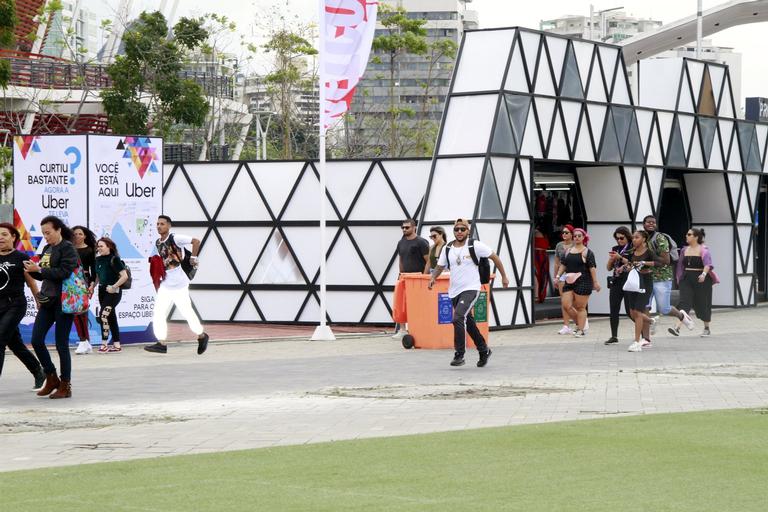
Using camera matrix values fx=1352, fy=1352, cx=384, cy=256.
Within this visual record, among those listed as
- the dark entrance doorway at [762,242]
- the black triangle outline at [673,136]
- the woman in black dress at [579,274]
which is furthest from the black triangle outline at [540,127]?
the dark entrance doorway at [762,242]

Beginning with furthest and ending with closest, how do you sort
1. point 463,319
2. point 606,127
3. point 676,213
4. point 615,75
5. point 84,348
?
1. point 676,213
2. point 615,75
3. point 606,127
4. point 84,348
5. point 463,319

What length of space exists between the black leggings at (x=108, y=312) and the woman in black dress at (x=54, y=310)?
19.5 feet

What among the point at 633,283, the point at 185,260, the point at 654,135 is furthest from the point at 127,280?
the point at 654,135

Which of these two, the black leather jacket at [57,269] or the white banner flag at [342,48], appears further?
the white banner flag at [342,48]

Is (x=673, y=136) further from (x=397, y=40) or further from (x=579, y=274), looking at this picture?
(x=397, y=40)

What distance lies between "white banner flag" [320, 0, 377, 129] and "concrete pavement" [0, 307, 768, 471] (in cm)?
442

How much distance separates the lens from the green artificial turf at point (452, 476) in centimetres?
731

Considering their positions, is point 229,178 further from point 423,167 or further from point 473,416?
point 473,416

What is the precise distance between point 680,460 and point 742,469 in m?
0.49

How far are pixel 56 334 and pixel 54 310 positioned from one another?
0.80ft

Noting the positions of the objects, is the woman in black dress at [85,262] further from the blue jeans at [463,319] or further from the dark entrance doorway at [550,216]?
the dark entrance doorway at [550,216]

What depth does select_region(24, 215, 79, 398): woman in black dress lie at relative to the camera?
13.3 m

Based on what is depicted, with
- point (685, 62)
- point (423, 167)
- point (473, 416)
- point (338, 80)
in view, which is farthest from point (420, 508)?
point (685, 62)

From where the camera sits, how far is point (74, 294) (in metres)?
13.6
